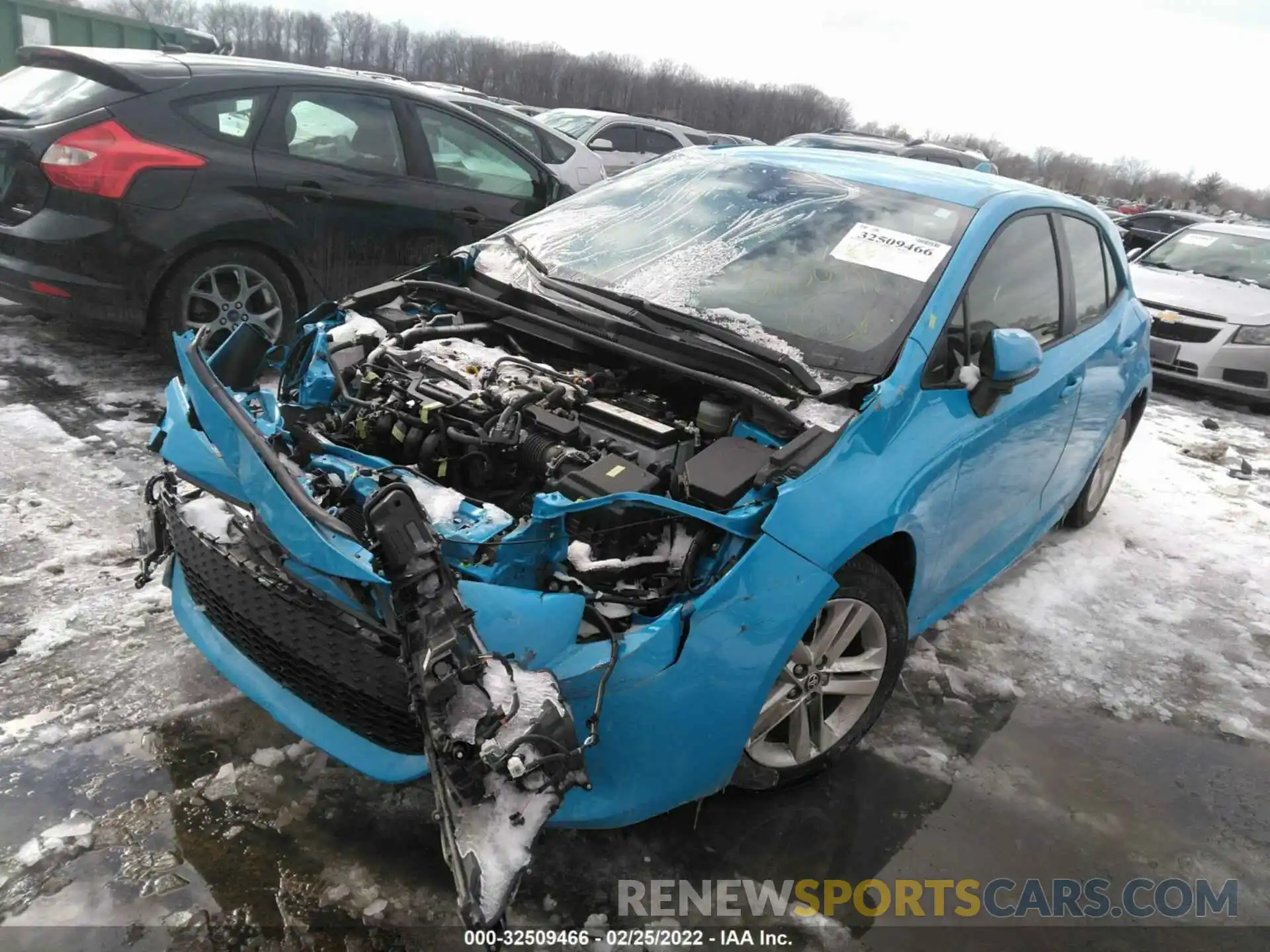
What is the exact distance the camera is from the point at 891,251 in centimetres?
293

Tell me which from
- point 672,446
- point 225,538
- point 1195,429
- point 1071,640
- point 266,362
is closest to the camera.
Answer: point 225,538

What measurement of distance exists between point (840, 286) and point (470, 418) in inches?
50.4

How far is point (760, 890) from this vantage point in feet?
7.53

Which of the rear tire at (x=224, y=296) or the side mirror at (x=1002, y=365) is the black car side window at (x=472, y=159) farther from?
the side mirror at (x=1002, y=365)

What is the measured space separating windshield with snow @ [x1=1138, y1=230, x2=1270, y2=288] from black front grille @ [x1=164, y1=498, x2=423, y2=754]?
9128 mm

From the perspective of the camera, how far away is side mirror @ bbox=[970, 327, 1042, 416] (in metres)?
2.70

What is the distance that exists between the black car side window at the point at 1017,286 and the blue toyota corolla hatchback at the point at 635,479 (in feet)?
0.06

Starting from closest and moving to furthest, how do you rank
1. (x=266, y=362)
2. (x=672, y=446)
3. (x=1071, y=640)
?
(x=672, y=446)
(x=266, y=362)
(x=1071, y=640)

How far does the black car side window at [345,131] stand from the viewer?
4.96 m

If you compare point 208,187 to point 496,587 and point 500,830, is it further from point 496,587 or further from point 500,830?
point 500,830

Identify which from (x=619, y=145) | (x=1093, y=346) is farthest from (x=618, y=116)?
(x=1093, y=346)

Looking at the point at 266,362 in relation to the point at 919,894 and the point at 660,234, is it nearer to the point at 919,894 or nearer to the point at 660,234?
the point at 660,234

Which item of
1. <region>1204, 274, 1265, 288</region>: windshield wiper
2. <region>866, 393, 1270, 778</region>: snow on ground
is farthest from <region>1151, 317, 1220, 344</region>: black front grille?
<region>866, 393, 1270, 778</region>: snow on ground

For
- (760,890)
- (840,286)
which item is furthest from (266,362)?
(760,890)
